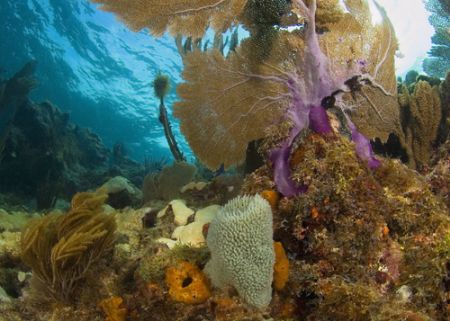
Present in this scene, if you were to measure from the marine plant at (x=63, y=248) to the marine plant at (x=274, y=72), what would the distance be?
1.44 m

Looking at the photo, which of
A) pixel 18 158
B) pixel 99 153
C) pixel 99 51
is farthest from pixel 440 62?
pixel 99 51

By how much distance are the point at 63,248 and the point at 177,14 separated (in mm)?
2354

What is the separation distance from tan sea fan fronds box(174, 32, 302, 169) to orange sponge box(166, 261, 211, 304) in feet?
5.73

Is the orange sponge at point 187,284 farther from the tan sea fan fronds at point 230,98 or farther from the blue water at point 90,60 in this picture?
the blue water at point 90,60

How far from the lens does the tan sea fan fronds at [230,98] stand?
3578 mm

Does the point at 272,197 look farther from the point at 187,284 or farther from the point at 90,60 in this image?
the point at 90,60

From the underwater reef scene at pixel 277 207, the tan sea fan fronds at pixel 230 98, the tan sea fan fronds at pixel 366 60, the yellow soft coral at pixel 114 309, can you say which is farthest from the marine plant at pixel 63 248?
the tan sea fan fronds at pixel 366 60

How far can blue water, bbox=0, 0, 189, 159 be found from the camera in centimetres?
2641

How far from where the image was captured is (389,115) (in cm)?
410

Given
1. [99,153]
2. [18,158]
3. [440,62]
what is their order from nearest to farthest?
[440,62]
[18,158]
[99,153]

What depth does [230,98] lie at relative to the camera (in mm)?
3709

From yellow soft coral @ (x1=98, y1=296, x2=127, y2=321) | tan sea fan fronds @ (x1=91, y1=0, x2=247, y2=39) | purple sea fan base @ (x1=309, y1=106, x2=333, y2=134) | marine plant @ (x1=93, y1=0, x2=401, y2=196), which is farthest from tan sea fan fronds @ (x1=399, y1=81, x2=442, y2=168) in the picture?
yellow soft coral @ (x1=98, y1=296, x2=127, y2=321)

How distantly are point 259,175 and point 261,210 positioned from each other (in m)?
1.02

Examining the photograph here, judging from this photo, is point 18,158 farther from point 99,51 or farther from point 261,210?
point 99,51
